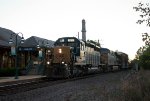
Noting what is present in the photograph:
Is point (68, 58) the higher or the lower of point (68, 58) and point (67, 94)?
the higher

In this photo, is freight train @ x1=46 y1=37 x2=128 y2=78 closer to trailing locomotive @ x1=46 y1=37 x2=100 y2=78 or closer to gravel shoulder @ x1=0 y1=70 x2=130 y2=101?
trailing locomotive @ x1=46 y1=37 x2=100 y2=78

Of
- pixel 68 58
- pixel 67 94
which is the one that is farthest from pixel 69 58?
pixel 67 94

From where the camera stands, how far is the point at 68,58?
30203 millimetres

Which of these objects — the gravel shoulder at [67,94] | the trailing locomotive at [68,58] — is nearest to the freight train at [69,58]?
the trailing locomotive at [68,58]

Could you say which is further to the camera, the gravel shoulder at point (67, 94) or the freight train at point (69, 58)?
the freight train at point (69, 58)

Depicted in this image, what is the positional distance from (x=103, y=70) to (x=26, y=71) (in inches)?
552

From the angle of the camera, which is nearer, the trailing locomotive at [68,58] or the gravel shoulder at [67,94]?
the gravel shoulder at [67,94]

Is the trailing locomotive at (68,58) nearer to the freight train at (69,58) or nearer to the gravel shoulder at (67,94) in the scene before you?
the freight train at (69,58)

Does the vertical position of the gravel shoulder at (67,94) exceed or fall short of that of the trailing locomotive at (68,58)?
it falls short

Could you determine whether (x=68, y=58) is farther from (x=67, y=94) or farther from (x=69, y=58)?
(x=67, y=94)

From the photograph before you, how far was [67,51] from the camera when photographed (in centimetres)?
3012

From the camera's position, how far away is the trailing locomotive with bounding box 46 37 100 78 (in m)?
29.8

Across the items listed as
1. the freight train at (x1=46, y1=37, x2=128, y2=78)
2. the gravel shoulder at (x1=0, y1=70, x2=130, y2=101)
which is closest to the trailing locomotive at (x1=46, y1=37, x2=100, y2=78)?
the freight train at (x1=46, y1=37, x2=128, y2=78)

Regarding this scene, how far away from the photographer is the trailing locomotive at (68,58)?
1173 inches
